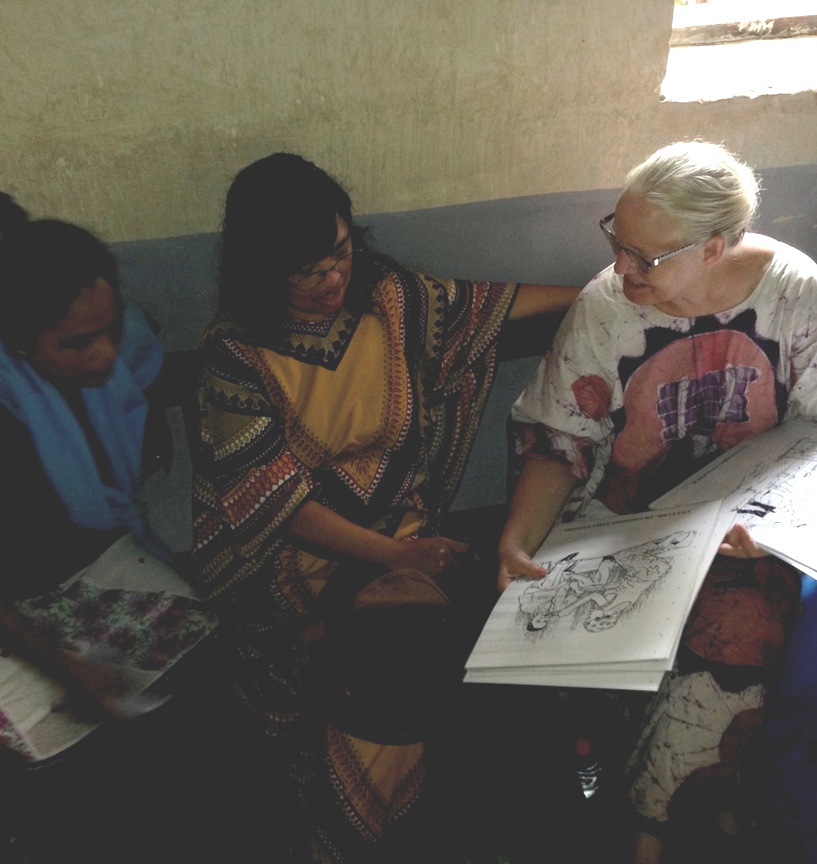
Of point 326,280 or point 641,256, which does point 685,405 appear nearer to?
point 641,256

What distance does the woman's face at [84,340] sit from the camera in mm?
1365

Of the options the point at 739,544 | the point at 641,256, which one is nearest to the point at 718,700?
the point at 739,544

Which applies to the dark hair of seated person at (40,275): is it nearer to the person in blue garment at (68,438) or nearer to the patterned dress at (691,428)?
the person in blue garment at (68,438)

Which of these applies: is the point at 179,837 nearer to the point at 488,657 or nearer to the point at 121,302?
the point at 488,657

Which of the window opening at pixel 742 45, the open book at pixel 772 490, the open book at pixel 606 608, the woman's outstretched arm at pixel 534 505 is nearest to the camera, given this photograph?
the open book at pixel 606 608

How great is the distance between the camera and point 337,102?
1.61m

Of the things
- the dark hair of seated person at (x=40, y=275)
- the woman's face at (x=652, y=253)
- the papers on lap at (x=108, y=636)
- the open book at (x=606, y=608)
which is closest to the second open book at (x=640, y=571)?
the open book at (x=606, y=608)

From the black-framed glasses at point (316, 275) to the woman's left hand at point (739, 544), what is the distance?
77cm

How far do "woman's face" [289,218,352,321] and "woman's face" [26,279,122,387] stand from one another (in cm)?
31

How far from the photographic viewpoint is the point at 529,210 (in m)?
1.83

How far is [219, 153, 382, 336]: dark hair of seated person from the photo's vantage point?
53.6 inches

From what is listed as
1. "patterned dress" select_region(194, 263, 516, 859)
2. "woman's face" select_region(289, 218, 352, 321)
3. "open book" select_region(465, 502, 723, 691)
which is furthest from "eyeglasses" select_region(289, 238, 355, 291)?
"open book" select_region(465, 502, 723, 691)

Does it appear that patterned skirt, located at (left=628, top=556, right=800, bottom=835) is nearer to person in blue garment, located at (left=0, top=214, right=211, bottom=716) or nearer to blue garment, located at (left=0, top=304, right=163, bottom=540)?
person in blue garment, located at (left=0, top=214, right=211, bottom=716)

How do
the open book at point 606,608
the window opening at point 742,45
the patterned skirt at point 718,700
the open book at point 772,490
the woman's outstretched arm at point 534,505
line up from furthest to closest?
1. the window opening at point 742,45
2. the woman's outstretched arm at point 534,505
3. the patterned skirt at point 718,700
4. the open book at point 772,490
5. the open book at point 606,608
